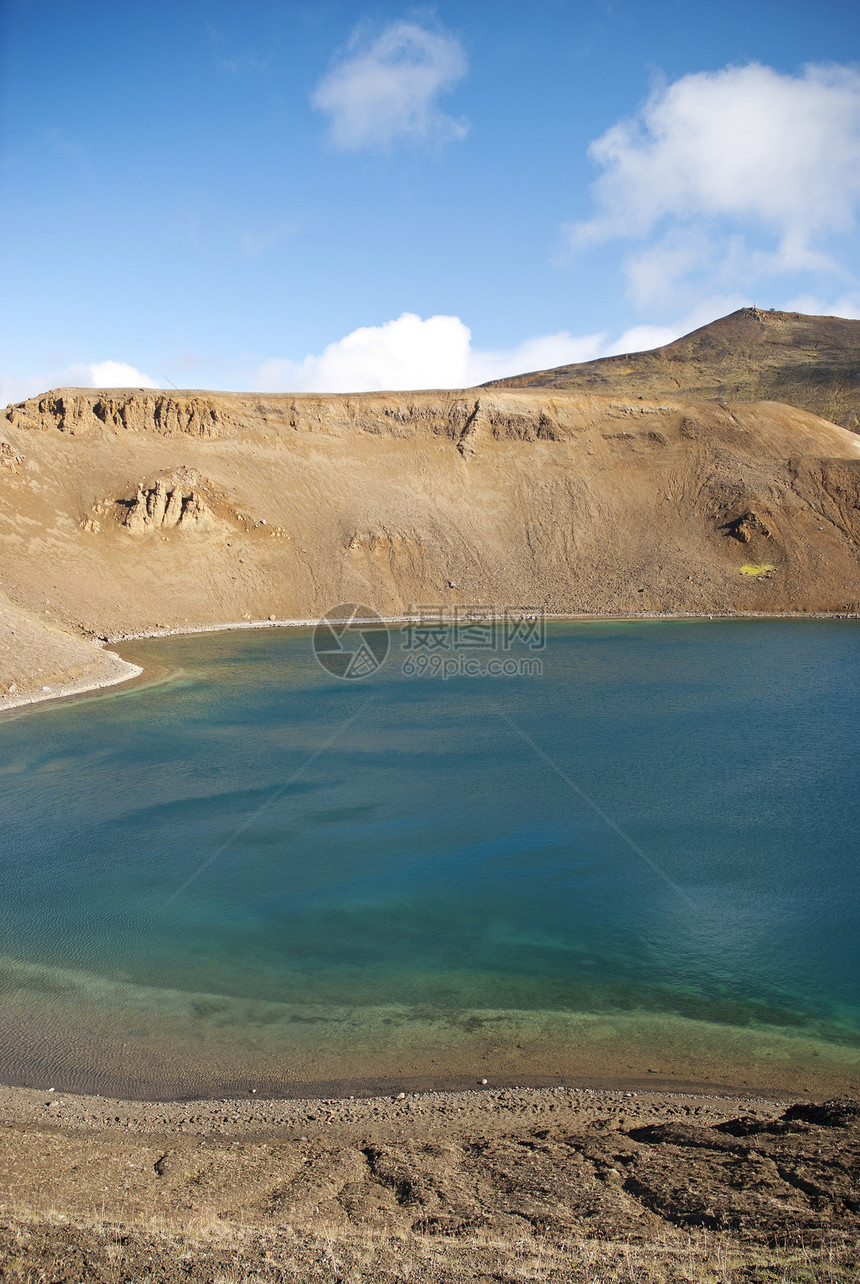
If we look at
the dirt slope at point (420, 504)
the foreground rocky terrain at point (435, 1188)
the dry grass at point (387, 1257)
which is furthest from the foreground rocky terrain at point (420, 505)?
the dry grass at point (387, 1257)

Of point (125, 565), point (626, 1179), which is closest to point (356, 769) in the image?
point (626, 1179)

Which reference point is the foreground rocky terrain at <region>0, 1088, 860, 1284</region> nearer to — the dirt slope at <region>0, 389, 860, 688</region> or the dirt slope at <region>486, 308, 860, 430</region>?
the dirt slope at <region>0, 389, 860, 688</region>

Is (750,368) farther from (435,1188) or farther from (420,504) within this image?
(435,1188)

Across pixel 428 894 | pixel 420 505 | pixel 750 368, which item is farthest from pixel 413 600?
pixel 750 368

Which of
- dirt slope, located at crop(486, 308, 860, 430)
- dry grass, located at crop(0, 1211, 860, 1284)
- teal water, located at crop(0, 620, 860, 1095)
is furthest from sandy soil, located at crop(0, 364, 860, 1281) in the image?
dirt slope, located at crop(486, 308, 860, 430)

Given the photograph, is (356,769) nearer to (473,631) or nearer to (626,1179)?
(626,1179)

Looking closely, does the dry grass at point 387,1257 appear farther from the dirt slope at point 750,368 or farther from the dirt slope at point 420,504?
the dirt slope at point 750,368
